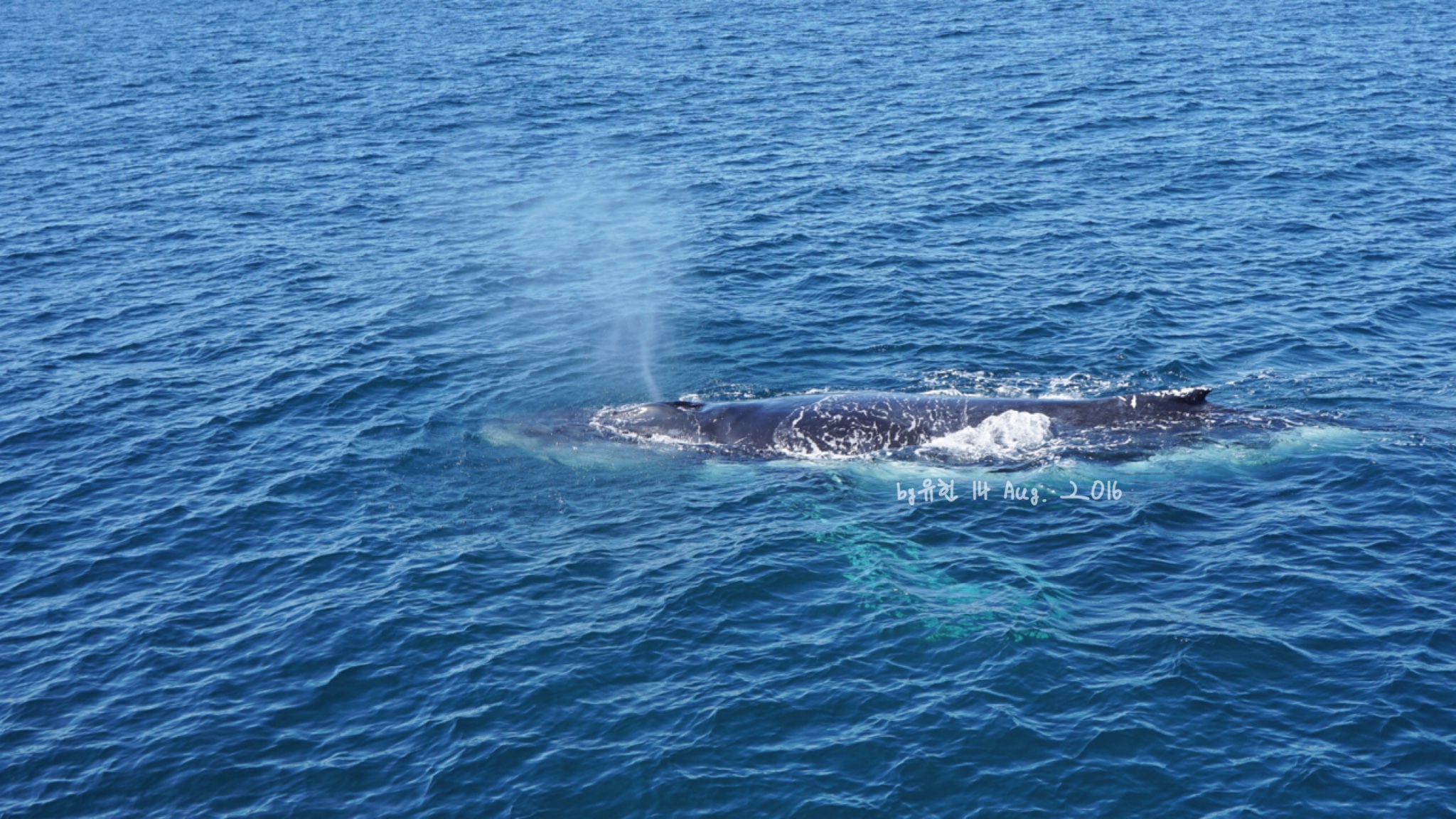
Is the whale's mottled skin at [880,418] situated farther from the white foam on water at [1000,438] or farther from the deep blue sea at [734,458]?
the deep blue sea at [734,458]

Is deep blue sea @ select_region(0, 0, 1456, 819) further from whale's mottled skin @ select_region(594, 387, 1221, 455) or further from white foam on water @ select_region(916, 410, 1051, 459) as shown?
whale's mottled skin @ select_region(594, 387, 1221, 455)

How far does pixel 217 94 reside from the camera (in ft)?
298

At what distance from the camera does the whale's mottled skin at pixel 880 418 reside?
39.7 m

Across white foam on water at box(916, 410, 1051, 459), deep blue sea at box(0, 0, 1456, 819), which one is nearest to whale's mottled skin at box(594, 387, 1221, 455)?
white foam on water at box(916, 410, 1051, 459)

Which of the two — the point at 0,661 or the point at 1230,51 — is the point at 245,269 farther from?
the point at 1230,51

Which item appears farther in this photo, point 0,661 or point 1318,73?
point 1318,73

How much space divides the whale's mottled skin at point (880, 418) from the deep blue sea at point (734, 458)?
1074 millimetres

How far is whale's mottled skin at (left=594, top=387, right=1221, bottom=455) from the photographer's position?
1563 inches

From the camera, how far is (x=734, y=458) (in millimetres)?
40250

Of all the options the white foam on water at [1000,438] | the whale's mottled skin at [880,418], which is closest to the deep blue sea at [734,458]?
the white foam on water at [1000,438]

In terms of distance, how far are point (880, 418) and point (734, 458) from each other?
193 inches

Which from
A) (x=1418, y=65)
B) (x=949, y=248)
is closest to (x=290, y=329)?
(x=949, y=248)

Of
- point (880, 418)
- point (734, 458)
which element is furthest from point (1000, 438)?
point (734, 458)

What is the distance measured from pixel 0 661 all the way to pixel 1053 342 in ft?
118
